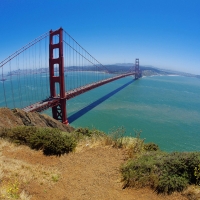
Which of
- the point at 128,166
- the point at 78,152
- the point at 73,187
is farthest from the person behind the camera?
the point at 78,152

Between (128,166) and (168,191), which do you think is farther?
(128,166)

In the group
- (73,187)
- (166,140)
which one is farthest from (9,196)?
(166,140)

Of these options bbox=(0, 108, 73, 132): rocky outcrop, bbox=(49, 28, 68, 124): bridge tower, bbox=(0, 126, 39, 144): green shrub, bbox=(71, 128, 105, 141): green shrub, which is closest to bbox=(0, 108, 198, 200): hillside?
bbox=(0, 126, 39, 144): green shrub

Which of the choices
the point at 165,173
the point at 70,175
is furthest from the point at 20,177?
the point at 165,173

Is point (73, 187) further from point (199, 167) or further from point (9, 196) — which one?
point (199, 167)

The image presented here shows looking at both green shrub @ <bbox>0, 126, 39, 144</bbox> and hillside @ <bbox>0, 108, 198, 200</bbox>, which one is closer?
hillside @ <bbox>0, 108, 198, 200</bbox>

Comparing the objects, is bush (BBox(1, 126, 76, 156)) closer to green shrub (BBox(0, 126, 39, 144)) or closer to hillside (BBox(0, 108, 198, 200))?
green shrub (BBox(0, 126, 39, 144))

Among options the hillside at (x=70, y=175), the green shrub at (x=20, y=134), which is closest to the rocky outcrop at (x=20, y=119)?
the green shrub at (x=20, y=134)
